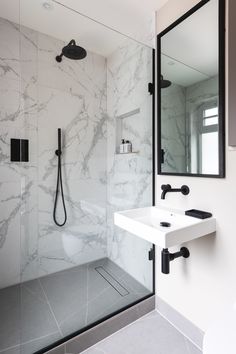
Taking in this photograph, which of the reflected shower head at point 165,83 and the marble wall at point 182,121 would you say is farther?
the reflected shower head at point 165,83

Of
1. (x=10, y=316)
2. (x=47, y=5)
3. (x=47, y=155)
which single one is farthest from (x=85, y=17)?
(x=10, y=316)

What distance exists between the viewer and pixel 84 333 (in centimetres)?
143

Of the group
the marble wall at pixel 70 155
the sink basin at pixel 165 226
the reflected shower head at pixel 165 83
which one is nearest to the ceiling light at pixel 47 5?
the marble wall at pixel 70 155

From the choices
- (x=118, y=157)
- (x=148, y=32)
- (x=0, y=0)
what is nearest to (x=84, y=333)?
(x=118, y=157)

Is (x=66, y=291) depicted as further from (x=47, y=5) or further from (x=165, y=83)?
A: (x=47, y=5)

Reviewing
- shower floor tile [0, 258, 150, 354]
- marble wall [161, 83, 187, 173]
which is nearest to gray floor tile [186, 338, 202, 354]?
shower floor tile [0, 258, 150, 354]

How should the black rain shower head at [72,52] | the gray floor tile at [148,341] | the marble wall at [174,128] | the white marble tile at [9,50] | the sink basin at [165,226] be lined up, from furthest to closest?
1. the black rain shower head at [72,52]
2. the white marble tile at [9,50]
3. the marble wall at [174,128]
4. the gray floor tile at [148,341]
5. the sink basin at [165,226]

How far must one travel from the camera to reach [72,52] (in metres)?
2.03

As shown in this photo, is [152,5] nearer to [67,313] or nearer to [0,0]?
[0,0]

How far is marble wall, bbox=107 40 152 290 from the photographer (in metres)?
1.87

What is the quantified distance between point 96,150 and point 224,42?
56.4 inches

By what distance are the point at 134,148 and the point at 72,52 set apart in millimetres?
1116

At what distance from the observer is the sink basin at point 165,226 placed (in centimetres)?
116

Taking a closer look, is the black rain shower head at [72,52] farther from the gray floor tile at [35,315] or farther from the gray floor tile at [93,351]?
the gray floor tile at [93,351]
